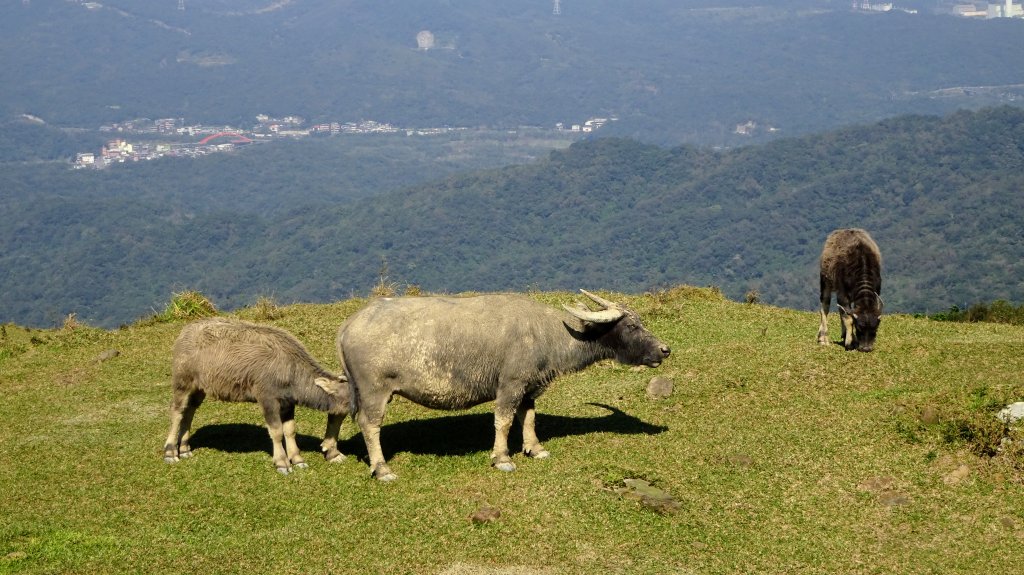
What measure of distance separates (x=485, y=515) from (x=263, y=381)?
4.05m

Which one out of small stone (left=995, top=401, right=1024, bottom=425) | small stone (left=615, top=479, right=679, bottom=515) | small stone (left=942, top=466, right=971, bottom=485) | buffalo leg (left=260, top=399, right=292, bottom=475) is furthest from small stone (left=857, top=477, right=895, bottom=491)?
buffalo leg (left=260, top=399, right=292, bottom=475)

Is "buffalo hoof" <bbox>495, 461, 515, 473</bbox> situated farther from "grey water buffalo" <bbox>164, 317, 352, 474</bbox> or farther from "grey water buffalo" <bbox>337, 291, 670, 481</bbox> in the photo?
"grey water buffalo" <bbox>164, 317, 352, 474</bbox>

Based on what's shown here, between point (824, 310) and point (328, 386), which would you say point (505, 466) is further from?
point (824, 310)

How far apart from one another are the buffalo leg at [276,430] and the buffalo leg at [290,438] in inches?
3.1

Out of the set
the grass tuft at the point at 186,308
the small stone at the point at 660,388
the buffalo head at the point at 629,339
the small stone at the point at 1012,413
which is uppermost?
the buffalo head at the point at 629,339

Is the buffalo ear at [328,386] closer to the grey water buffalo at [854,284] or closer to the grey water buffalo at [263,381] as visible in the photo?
the grey water buffalo at [263,381]

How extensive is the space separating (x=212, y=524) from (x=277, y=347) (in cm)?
292

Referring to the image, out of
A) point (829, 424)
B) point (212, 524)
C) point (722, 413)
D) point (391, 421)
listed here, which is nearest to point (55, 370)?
point (391, 421)

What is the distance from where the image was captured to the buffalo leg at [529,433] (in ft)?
48.1

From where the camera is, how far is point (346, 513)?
1305 cm

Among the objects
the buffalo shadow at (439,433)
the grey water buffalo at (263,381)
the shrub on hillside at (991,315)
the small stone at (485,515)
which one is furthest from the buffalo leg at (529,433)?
the shrub on hillside at (991,315)

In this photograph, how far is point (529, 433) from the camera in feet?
48.3

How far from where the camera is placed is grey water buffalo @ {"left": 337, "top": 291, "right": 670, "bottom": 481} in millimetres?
14117

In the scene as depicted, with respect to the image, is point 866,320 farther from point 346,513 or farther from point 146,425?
point 146,425
